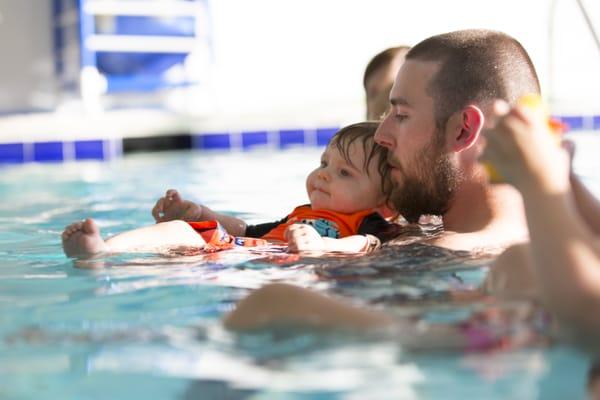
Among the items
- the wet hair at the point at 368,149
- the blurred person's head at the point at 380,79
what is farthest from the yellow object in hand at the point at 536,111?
the blurred person's head at the point at 380,79

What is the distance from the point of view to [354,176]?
3.07 metres

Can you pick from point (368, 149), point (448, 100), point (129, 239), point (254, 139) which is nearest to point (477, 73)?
point (448, 100)

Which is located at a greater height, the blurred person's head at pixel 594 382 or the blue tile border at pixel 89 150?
the blue tile border at pixel 89 150

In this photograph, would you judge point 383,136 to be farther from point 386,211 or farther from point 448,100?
point 386,211

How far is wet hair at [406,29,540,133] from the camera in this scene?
271 cm

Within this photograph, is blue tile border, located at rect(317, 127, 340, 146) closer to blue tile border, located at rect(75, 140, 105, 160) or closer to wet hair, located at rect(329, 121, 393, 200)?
blue tile border, located at rect(75, 140, 105, 160)

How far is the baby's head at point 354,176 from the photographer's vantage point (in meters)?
3.06

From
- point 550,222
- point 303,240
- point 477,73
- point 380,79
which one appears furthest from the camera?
point 380,79

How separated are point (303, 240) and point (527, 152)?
1.01 meters

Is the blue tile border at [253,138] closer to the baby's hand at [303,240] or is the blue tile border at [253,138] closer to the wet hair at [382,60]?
the wet hair at [382,60]

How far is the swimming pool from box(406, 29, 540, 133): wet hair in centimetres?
52

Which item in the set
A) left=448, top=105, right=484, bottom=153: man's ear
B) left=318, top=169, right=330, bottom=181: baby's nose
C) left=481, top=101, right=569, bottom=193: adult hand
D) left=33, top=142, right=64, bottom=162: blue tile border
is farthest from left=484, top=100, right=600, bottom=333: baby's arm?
left=33, top=142, right=64, bottom=162: blue tile border

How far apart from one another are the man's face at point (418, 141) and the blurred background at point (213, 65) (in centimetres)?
476

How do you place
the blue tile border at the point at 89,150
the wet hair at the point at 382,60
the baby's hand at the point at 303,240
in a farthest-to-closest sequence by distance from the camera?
the blue tile border at the point at 89,150
the wet hair at the point at 382,60
the baby's hand at the point at 303,240
